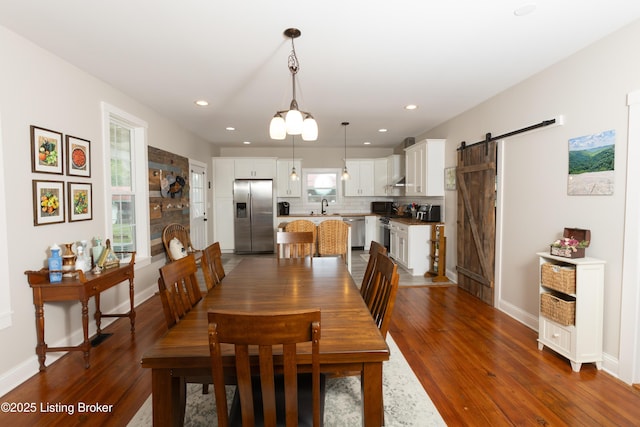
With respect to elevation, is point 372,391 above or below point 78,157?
below

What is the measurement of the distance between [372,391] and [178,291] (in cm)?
111

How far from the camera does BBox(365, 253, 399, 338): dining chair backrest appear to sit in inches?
62.2

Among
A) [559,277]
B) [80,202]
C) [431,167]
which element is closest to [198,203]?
[80,202]

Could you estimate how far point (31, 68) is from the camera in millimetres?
2361

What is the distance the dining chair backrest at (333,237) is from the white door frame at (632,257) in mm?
2992

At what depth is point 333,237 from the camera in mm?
4602

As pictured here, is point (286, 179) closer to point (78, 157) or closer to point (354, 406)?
point (78, 157)

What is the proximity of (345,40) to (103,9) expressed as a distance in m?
1.60

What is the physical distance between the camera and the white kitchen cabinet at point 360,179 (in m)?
7.32

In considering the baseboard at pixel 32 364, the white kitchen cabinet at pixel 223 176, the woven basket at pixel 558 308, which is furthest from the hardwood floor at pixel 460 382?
the white kitchen cabinet at pixel 223 176

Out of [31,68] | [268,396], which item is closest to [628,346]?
[268,396]

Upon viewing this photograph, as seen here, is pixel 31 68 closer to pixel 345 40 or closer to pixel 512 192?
pixel 345 40

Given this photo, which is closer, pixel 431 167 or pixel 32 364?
pixel 32 364

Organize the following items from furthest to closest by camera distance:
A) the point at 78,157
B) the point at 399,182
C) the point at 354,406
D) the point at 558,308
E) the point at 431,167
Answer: the point at 399,182 → the point at 431,167 → the point at 78,157 → the point at 558,308 → the point at 354,406
